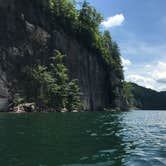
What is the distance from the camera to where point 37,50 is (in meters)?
85.8

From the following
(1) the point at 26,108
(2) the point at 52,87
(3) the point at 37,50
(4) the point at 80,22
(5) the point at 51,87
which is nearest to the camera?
(1) the point at 26,108

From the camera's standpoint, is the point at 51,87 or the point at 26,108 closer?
the point at 26,108

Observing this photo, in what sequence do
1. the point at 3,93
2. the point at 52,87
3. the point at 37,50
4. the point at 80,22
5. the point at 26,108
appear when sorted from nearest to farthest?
the point at 26,108, the point at 3,93, the point at 52,87, the point at 37,50, the point at 80,22

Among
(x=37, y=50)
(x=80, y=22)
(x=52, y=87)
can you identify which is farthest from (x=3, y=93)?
(x=80, y=22)

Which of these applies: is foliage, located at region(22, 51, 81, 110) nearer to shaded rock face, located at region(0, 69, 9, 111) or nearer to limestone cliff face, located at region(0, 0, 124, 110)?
limestone cliff face, located at region(0, 0, 124, 110)

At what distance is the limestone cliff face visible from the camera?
254ft

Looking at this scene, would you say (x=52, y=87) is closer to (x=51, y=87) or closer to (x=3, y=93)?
(x=51, y=87)

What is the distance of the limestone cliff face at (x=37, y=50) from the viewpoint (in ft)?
254

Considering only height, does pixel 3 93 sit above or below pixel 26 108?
above

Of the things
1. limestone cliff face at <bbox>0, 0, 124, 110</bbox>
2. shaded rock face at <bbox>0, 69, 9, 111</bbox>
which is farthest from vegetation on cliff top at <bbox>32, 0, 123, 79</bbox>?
shaded rock face at <bbox>0, 69, 9, 111</bbox>

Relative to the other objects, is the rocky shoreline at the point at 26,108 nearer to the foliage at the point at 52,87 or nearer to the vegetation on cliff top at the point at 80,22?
the foliage at the point at 52,87

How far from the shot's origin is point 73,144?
17.2 metres

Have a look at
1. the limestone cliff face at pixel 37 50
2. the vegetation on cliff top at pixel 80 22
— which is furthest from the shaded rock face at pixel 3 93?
the vegetation on cliff top at pixel 80 22

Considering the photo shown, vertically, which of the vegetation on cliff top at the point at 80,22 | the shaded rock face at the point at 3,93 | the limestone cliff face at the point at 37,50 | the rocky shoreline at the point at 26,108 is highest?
the vegetation on cliff top at the point at 80,22
